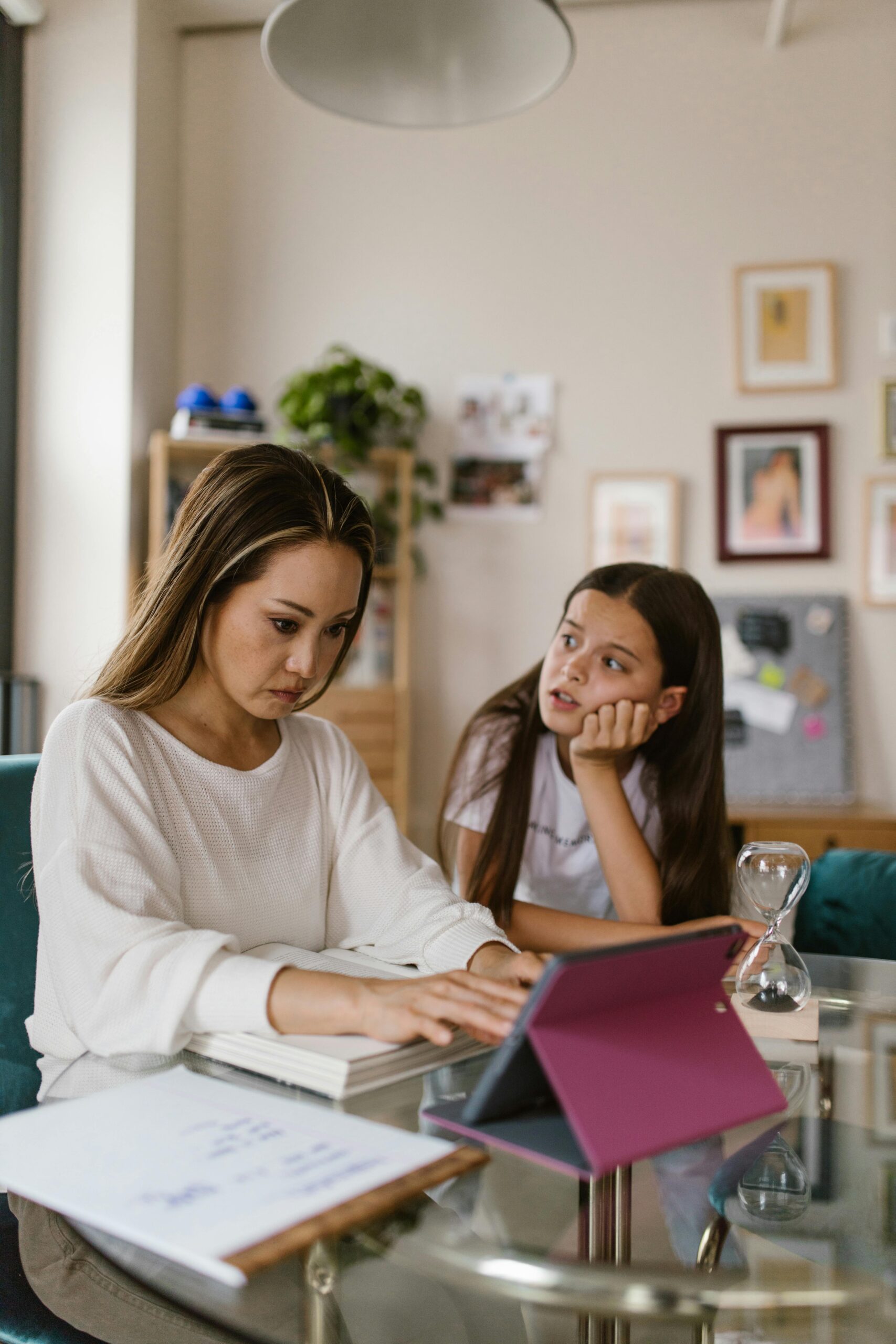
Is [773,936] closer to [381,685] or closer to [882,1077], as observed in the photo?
[882,1077]

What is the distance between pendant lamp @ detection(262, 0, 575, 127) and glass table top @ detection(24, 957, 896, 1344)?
1.29 m

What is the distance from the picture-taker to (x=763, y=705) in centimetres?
325

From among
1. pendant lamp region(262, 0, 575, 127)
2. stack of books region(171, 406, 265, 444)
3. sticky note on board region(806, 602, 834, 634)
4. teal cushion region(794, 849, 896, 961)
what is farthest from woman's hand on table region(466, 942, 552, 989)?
sticky note on board region(806, 602, 834, 634)

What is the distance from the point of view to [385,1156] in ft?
2.09

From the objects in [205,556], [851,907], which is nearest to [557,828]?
[851,907]

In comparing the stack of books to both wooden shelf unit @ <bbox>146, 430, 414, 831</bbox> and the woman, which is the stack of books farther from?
the woman

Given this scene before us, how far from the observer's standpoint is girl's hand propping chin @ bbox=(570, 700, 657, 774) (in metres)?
1.49

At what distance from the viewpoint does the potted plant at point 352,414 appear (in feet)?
10.3

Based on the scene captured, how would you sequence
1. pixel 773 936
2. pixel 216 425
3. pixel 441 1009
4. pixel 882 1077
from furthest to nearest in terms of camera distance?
1. pixel 216 425
2. pixel 773 936
3. pixel 882 1077
4. pixel 441 1009

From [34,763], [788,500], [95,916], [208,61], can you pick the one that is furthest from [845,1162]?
[208,61]

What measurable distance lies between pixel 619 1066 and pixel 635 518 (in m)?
2.80

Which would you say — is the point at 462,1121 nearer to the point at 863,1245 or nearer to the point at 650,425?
the point at 863,1245

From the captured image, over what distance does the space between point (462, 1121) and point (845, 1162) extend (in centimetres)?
25

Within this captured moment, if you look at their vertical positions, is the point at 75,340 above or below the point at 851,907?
above
